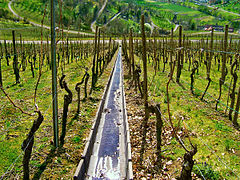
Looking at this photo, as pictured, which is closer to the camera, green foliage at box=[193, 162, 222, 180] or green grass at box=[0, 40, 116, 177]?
green foliage at box=[193, 162, 222, 180]

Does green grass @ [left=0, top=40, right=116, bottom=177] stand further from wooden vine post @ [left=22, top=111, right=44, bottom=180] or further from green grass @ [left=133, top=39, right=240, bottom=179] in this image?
green grass @ [left=133, top=39, right=240, bottom=179]

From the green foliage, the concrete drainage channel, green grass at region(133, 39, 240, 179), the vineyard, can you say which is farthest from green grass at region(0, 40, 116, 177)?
the green foliage

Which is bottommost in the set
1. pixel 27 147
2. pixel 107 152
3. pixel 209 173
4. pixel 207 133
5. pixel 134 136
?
pixel 107 152

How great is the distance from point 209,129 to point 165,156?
217 centimetres

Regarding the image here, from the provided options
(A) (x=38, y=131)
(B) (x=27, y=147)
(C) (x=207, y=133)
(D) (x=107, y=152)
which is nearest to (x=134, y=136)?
(D) (x=107, y=152)

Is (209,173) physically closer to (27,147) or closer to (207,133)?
(207,133)

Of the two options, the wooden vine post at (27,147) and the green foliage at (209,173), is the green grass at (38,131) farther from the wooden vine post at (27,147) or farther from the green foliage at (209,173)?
the green foliage at (209,173)

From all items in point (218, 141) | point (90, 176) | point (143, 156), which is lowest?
point (90, 176)

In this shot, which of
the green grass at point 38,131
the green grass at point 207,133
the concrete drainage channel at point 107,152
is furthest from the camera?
the concrete drainage channel at point 107,152

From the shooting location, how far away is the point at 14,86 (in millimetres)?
12461

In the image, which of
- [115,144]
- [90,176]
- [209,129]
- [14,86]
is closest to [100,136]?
[115,144]

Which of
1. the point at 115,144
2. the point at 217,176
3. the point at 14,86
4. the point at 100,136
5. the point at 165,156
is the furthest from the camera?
the point at 14,86

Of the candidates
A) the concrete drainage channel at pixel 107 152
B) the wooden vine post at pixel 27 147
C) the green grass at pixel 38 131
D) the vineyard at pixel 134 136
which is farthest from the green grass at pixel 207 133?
the wooden vine post at pixel 27 147

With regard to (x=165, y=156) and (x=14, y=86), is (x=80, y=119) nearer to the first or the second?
(x=165, y=156)
